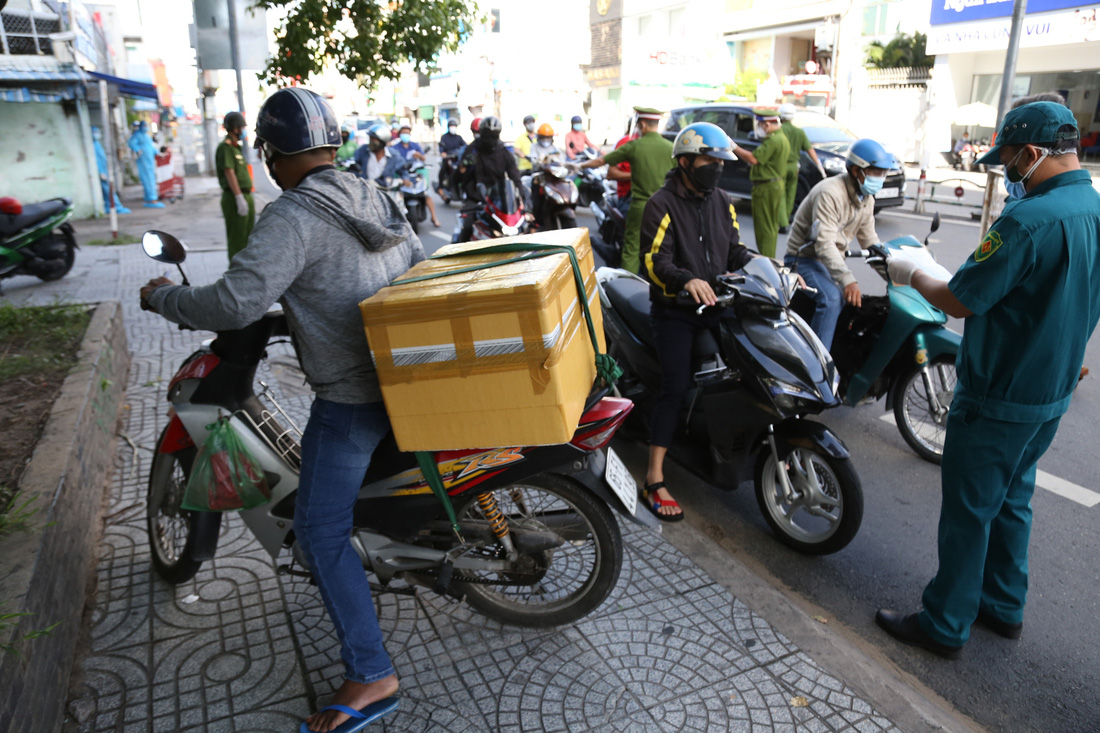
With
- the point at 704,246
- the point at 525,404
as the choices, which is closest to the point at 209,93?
the point at 704,246

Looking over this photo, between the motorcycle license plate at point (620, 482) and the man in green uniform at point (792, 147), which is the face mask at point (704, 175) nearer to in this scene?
the motorcycle license plate at point (620, 482)

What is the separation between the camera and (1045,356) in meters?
2.48

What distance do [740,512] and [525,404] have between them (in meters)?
2.20

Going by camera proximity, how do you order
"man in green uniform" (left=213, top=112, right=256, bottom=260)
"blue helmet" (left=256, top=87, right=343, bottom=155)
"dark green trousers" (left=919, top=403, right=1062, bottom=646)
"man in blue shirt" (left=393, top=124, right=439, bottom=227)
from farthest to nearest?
"man in blue shirt" (left=393, top=124, right=439, bottom=227) < "man in green uniform" (left=213, top=112, right=256, bottom=260) < "dark green trousers" (left=919, top=403, right=1062, bottom=646) < "blue helmet" (left=256, top=87, right=343, bottom=155)

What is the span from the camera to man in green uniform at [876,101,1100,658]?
94.7 inches

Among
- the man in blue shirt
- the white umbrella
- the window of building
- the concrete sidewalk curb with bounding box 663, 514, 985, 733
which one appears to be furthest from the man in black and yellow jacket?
the window of building

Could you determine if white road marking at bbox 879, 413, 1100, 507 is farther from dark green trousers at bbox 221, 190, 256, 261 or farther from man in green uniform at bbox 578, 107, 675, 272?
dark green trousers at bbox 221, 190, 256, 261

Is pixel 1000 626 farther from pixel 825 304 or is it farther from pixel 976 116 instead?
pixel 976 116

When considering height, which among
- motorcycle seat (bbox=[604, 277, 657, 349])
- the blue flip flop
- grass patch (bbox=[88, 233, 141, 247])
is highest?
motorcycle seat (bbox=[604, 277, 657, 349])

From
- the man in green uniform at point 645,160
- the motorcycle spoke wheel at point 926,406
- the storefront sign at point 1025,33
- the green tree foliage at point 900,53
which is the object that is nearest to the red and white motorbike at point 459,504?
the motorcycle spoke wheel at point 926,406

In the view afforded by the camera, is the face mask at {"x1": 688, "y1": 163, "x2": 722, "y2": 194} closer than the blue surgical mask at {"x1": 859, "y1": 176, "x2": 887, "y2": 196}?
Yes

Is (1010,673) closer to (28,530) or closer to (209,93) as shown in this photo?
(28,530)

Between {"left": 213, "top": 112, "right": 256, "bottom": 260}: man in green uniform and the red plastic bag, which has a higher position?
{"left": 213, "top": 112, "right": 256, "bottom": 260}: man in green uniform

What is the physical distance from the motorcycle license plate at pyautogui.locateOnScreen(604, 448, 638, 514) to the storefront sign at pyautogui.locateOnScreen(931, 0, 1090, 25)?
75.6 feet
